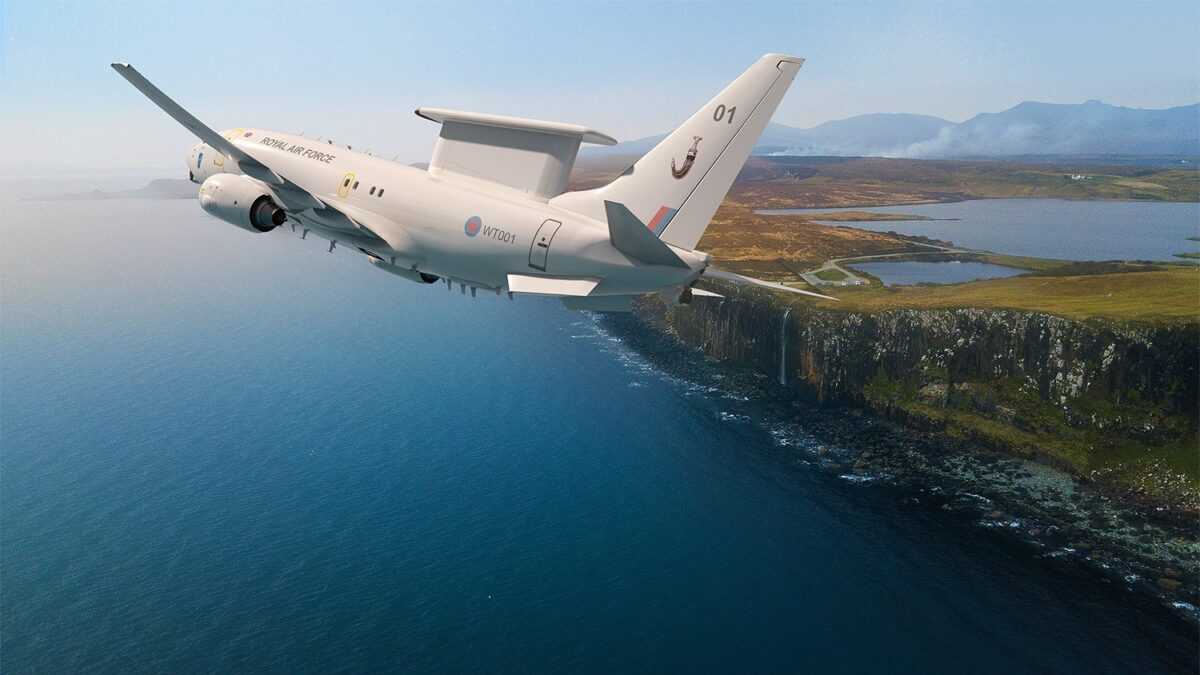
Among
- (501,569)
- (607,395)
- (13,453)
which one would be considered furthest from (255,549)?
(607,395)

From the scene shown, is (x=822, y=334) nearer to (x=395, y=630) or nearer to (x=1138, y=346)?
(x=1138, y=346)

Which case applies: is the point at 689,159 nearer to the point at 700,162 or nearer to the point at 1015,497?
the point at 700,162

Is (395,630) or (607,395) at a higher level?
(607,395)

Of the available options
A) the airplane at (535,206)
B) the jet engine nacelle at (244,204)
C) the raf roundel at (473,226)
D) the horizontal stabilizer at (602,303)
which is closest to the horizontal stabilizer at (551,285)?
the airplane at (535,206)

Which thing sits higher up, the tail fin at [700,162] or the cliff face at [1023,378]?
the tail fin at [700,162]

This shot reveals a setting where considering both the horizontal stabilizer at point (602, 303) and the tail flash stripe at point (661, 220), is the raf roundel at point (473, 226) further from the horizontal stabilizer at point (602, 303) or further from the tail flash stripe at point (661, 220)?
the tail flash stripe at point (661, 220)

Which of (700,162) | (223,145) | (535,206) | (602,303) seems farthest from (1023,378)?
(223,145)
